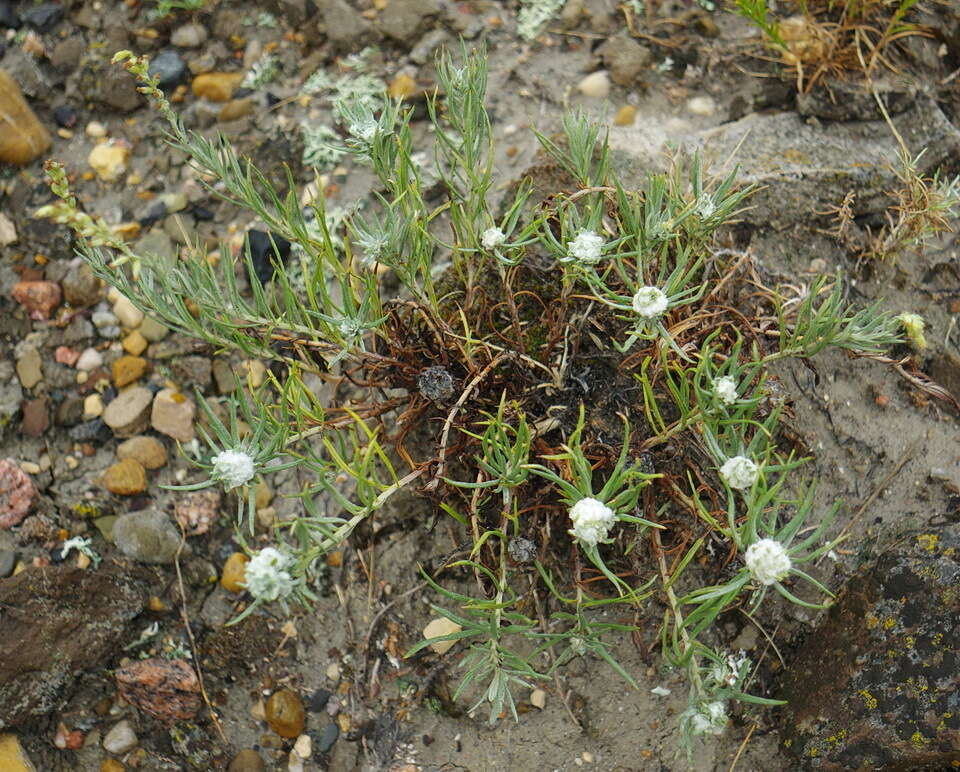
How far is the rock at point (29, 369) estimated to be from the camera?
3.06 m

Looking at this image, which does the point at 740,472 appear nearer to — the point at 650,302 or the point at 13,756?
the point at 650,302

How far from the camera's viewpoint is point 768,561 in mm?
1766

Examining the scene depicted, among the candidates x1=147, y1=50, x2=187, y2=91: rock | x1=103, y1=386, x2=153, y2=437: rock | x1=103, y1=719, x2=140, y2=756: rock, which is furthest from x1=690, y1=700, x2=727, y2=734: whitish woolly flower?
x1=147, y1=50, x2=187, y2=91: rock

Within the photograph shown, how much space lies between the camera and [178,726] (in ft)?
8.61

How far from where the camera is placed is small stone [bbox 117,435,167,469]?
9.70 ft

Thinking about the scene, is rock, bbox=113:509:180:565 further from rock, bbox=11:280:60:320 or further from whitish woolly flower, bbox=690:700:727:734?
whitish woolly flower, bbox=690:700:727:734

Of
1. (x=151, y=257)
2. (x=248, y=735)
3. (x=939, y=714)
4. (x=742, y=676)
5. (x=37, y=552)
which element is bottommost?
(x=248, y=735)

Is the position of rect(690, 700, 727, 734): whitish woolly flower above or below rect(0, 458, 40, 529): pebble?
below

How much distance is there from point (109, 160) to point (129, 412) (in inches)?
47.5

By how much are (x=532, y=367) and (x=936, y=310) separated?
1.48 metres

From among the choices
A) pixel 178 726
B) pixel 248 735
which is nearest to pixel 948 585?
pixel 248 735

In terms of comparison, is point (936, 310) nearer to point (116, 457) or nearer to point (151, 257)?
point (151, 257)

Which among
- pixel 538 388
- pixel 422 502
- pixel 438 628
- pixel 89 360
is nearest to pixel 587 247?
pixel 538 388

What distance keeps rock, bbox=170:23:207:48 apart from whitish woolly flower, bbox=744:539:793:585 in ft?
10.8
